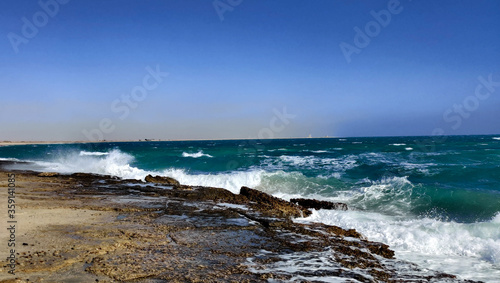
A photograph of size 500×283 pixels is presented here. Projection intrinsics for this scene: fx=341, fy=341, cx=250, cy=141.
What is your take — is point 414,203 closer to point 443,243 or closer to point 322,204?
point 322,204

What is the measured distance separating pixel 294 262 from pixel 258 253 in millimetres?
697

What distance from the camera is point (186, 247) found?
604cm

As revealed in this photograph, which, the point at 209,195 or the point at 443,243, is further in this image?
the point at 209,195

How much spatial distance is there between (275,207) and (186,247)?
4.99m

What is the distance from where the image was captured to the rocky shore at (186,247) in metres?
4.74

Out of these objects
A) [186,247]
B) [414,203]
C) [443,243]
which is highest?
[186,247]

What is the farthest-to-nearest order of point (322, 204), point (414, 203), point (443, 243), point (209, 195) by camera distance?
point (209, 195) < point (414, 203) < point (322, 204) < point (443, 243)

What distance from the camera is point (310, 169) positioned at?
22672mm

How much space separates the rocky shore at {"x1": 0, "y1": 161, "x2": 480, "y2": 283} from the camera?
474 cm

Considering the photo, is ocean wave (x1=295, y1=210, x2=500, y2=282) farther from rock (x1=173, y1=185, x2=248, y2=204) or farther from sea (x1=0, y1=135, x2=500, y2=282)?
rock (x1=173, y1=185, x2=248, y2=204)

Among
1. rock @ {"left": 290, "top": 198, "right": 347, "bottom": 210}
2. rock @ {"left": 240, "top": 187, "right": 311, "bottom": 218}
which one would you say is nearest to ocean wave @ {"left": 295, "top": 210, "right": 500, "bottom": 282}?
rock @ {"left": 240, "top": 187, "right": 311, "bottom": 218}

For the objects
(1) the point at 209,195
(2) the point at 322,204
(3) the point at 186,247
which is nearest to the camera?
(3) the point at 186,247

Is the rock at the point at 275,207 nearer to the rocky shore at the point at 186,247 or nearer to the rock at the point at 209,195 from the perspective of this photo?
the rocky shore at the point at 186,247

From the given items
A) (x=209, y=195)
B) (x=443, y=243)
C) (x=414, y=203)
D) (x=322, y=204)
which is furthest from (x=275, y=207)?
(x=414, y=203)
